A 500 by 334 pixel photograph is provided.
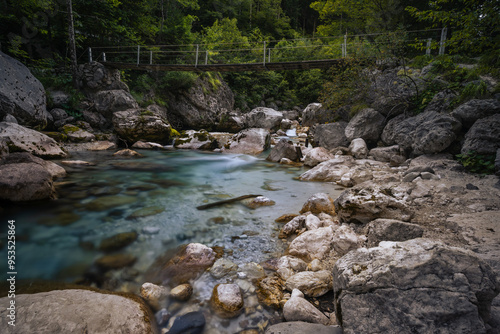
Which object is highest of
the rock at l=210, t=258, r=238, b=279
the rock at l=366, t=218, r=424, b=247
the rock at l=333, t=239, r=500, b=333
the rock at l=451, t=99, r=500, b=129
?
the rock at l=451, t=99, r=500, b=129

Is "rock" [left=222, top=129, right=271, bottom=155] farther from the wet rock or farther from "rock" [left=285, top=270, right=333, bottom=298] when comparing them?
"rock" [left=285, top=270, right=333, bottom=298]

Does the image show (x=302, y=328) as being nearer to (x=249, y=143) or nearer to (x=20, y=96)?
(x=249, y=143)

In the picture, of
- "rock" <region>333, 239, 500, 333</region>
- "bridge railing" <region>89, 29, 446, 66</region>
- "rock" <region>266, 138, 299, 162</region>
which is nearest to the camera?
"rock" <region>333, 239, 500, 333</region>

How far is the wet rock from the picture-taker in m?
2.55

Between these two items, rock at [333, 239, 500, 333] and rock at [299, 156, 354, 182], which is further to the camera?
rock at [299, 156, 354, 182]

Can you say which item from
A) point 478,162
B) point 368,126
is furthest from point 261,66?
point 478,162

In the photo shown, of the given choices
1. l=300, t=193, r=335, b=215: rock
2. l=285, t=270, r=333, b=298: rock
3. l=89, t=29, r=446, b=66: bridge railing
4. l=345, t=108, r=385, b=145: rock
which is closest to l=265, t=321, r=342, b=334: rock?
l=285, t=270, r=333, b=298: rock

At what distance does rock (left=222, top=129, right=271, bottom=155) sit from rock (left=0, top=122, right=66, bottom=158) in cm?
634

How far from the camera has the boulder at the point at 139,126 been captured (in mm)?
10539

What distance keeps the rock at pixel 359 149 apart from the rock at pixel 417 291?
6.84m

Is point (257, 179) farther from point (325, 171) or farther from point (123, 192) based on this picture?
point (123, 192)

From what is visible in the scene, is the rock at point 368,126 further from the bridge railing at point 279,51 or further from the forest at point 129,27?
the forest at point 129,27

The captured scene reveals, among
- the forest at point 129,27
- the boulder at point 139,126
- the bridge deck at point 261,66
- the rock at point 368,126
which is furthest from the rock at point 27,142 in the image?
the rock at point 368,126

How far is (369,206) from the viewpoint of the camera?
2.91m
